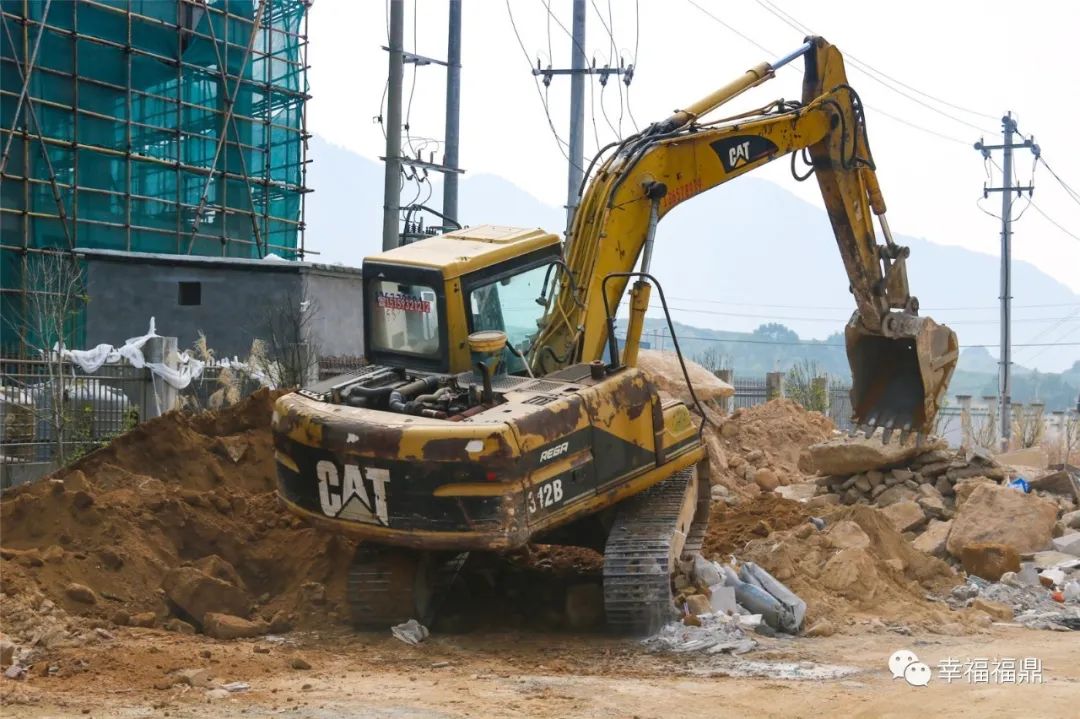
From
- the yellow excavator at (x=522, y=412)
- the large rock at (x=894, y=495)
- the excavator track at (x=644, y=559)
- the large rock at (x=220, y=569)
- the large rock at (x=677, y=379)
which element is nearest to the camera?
the yellow excavator at (x=522, y=412)

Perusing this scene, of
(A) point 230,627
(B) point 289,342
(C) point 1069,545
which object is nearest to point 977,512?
(C) point 1069,545

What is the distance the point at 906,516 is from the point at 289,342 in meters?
11.2

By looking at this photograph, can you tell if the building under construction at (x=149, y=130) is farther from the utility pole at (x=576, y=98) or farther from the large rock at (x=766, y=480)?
the large rock at (x=766, y=480)

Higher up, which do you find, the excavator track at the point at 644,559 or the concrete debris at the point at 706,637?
the excavator track at the point at 644,559

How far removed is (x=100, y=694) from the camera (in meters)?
7.05

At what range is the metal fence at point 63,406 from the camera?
590 inches

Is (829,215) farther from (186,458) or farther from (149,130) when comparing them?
(149,130)

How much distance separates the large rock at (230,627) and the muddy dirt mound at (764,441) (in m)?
8.31

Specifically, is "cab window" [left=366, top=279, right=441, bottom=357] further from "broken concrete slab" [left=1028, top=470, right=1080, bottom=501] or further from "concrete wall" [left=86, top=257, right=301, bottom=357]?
"concrete wall" [left=86, top=257, right=301, bottom=357]

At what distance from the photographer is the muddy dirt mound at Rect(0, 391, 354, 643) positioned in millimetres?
9523

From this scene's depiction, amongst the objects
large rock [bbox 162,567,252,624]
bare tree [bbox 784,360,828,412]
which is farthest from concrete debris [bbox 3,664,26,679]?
bare tree [bbox 784,360,828,412]

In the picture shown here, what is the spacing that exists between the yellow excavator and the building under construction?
17.4 m

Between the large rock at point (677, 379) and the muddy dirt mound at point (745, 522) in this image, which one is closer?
the muddy dirt mound at point (745, 522)

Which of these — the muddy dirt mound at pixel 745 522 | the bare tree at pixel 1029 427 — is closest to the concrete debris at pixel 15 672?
the muddy dirt mound at pixel 745 522
